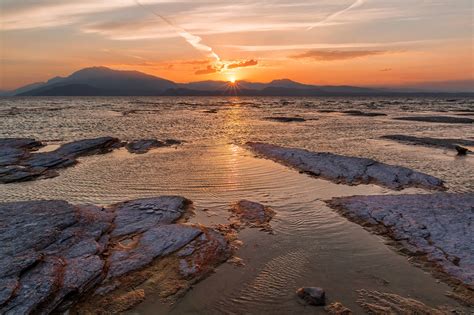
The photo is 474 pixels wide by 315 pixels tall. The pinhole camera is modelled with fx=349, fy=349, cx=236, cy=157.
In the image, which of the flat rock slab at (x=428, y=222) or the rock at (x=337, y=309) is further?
the flat rock slab at (x=428, y=222)

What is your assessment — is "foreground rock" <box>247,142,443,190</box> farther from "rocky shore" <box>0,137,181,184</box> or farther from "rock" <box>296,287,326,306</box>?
"rocky shore" <box>0,137,181,184</box>

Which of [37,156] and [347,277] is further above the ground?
[37,156]

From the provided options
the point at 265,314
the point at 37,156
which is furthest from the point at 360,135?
the point at 265,314

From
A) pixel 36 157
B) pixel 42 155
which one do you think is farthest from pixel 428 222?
pixel 42 155

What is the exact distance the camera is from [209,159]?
28609mm

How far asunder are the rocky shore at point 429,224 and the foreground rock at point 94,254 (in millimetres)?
6735

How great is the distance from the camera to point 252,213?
15633mm

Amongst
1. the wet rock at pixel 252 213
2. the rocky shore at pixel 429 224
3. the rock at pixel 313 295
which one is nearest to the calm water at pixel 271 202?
the rock at pixel 313 295

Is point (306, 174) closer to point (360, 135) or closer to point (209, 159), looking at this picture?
point (209, 159)

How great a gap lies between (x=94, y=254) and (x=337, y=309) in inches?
296

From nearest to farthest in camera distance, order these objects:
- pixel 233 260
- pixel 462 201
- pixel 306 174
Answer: pixel 233 260
pixel 462 201
pixel 306 174

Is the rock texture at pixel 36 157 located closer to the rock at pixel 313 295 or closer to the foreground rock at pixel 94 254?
the foreground rock at pixel 94 254

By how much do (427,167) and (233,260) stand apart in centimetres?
2022

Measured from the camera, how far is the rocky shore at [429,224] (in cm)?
1149
